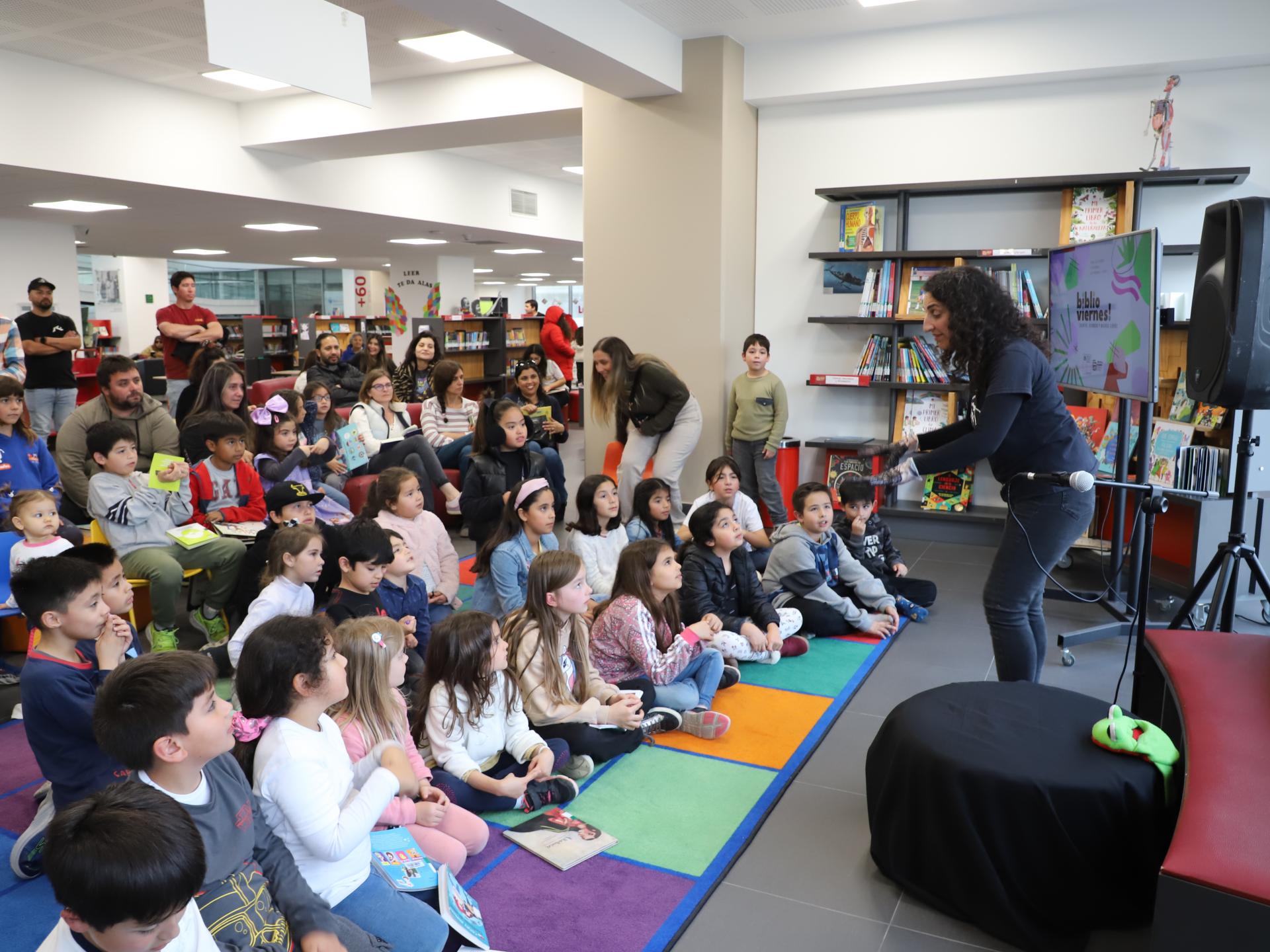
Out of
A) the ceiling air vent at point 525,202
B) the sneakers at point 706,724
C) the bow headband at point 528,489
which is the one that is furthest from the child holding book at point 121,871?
the ceiling air vent at point 525,202

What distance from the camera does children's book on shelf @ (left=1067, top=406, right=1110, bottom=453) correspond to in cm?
525

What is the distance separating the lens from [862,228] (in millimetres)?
6328

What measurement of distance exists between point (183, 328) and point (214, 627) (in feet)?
11.0

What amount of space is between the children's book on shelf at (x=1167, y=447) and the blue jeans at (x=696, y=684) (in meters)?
2.79

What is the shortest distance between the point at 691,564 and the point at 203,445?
2.57 m

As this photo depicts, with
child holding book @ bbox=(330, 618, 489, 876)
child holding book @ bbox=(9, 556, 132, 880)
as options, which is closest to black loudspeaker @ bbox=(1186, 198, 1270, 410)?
child holding book @ bbox=(330, 618, 489, 876)

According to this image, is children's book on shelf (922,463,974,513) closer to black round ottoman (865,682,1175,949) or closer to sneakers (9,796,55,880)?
black round ottoman (865,682,1175,949)

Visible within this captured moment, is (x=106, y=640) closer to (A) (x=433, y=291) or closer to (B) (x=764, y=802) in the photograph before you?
(B) (x=764, y=802)

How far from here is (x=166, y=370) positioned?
7270 millimetres

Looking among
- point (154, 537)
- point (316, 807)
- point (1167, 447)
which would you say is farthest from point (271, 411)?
point (1167, 447)

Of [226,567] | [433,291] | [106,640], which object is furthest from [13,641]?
[433,291]

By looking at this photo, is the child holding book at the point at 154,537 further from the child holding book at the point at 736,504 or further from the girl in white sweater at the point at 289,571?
the child holding book at the point at 736,504

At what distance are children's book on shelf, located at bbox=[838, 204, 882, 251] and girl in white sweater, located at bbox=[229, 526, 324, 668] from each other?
4230 millimetres

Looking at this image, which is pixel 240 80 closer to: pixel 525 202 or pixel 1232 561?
pixel 525 202
